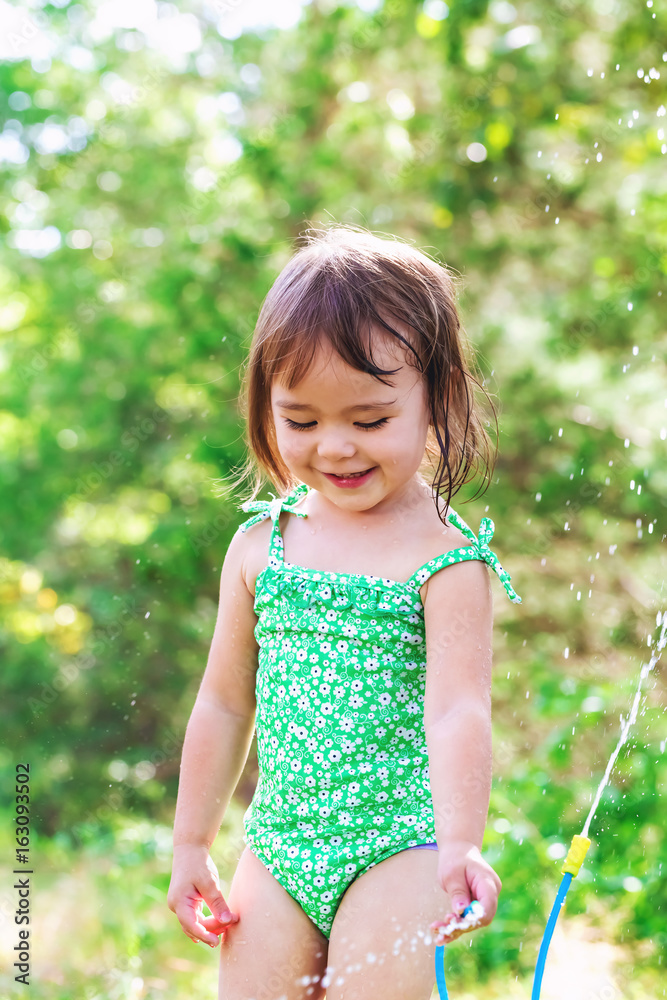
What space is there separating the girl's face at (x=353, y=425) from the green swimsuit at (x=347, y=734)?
5.2 inches

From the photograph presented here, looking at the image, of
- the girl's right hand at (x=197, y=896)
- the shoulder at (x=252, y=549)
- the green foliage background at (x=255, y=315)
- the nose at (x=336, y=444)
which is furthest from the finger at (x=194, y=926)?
the green foliage background at (x=255, y=315)

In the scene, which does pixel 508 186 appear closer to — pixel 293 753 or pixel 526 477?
pixel 526 477

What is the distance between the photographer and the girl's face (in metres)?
1.36

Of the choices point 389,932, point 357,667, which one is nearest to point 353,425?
point 357,667

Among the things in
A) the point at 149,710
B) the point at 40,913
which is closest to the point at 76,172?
the point at 149,710

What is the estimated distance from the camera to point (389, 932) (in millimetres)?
1320

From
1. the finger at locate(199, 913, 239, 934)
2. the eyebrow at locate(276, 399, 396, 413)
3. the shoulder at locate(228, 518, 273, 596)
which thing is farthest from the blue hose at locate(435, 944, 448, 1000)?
the eyebrow at locate(276, 399, 396, 413)

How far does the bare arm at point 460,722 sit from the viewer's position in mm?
1259

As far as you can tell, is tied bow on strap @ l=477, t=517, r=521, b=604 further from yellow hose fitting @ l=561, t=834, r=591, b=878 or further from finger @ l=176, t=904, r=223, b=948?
finger @ l=176, t=904, r=223, b=948

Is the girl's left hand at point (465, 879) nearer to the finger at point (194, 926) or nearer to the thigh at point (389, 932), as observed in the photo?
the thigh at point (389, 932)

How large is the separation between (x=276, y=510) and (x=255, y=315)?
2.80 metres

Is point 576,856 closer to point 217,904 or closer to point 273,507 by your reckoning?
point 217,904

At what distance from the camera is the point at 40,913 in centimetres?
339

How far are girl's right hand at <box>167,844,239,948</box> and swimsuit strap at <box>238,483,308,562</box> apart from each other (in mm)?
466
